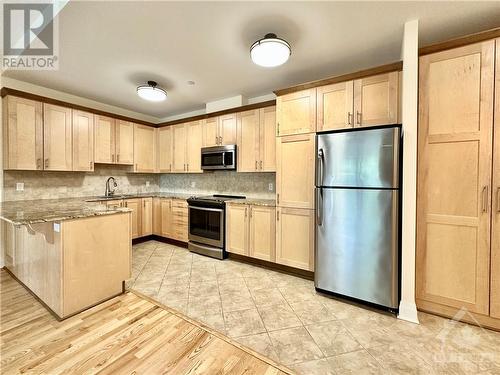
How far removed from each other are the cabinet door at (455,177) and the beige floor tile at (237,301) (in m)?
1.65

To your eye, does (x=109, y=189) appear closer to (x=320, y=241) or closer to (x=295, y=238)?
(x=295, y=238)

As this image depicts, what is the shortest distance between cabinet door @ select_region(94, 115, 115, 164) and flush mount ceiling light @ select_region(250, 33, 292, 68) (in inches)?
126

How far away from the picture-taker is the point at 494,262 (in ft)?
5.91

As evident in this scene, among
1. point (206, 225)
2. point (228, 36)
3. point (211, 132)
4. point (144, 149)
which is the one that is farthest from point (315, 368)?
point (144, 149)

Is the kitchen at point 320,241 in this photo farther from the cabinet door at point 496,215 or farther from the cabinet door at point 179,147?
the cabinet door at point 179,147

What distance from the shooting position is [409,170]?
1991 mm

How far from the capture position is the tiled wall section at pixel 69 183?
10.4 ft

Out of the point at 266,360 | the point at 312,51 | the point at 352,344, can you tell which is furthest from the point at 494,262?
→ the point at 312,51

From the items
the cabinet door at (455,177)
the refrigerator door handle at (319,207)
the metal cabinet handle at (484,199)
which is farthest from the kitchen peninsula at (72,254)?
the metal cabinet handle at (484,199)

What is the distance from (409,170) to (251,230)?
2085 millimetres

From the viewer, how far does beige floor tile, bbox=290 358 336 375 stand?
1.44m

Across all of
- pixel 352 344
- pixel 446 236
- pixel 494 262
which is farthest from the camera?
pixel 446 236

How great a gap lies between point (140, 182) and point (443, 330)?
17.5 ft

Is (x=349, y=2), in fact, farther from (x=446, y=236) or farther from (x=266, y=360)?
(x=266, y=360)
